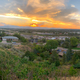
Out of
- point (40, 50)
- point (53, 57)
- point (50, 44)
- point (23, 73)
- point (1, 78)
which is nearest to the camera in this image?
point (1, 78)

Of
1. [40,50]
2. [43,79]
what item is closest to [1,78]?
[43,79]

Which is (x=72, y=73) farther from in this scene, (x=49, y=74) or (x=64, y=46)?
(x=64, y=46)

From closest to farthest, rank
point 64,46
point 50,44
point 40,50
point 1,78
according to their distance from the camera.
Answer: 1. point 1,78
2. point 40,50
3. point 50,44
4. point 64,46

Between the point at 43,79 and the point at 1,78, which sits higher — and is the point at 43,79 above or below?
below

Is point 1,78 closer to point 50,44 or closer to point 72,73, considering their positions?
point 72,73

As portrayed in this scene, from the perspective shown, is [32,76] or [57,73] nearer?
[32,76]

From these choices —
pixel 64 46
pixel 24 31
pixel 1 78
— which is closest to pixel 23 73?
pixel 1 78

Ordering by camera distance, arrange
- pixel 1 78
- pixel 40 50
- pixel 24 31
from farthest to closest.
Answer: pixel 24 31
pixel 40 50
pixel 1 78

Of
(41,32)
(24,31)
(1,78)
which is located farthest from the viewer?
(41,32)

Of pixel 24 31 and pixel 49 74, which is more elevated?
pixel 24 31
